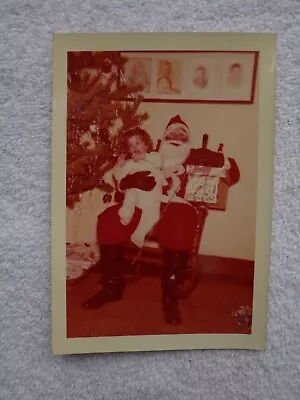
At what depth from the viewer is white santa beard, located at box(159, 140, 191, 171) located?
445 mm

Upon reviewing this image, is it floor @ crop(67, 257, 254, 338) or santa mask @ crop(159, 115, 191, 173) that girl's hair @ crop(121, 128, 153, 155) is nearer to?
santa mask @ crop(159, 115, 191, 173)

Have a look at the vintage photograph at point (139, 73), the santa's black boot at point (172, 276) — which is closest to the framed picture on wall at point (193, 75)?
the vintage photograph at point (139, 73)

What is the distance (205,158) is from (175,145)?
30mm

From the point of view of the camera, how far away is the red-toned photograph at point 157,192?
Result: 442mm

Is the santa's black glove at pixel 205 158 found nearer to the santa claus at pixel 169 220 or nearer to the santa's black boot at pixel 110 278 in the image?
the santa claus at pixel 169 220

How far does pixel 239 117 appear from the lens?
445 mm

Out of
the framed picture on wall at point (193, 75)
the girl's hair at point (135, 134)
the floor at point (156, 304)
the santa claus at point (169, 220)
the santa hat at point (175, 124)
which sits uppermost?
the framed picture on wall at point (193, 75)

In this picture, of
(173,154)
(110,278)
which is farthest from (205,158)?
(110,278)

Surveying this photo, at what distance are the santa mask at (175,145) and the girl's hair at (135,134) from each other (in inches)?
0.5

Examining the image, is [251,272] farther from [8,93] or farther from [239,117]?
[8,93]

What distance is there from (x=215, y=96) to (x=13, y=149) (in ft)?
0.63

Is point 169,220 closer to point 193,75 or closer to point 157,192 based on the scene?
point 157,192

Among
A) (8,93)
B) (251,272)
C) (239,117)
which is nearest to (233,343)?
(251,272)

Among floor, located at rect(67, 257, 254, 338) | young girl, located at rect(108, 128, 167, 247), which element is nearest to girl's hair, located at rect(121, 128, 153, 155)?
young girl, located at rect(108, 128, 167, 247)
